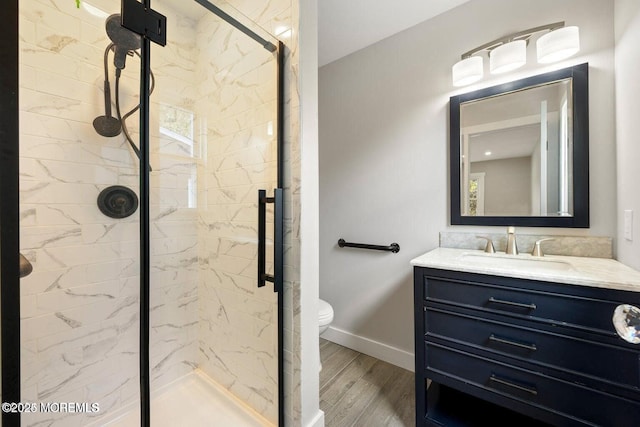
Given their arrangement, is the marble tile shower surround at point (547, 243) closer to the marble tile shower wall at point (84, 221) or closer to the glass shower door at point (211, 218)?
the glass shower door at point (211, 218)

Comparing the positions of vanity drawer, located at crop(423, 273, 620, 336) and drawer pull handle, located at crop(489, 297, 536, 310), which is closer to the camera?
vanity drawer, located at crop(423, 273, 620, 336)

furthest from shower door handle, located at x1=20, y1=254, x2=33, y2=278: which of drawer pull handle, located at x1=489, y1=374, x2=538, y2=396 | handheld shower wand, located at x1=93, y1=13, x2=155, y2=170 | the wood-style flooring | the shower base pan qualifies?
drawer pull handle, located at x1=489, y1=374, x2=538, y2=396

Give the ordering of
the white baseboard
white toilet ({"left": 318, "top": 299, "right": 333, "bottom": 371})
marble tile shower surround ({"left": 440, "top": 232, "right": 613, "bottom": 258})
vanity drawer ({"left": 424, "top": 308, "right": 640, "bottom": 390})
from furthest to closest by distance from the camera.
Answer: the white baseboard < white toilet ({"left": 318, "top": 299, "right": 333, "bottom": 371}) < marble tile shower surround ({"left": 440, "top": 232, "right": 613, "bottom": 258}) < vanity drawer ({"left": 424, "top": 308, "right": 640, "bottom": 390})

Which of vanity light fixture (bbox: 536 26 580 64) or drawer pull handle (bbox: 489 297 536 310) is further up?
vanity light fixture (bbox: 536 26 580 64)

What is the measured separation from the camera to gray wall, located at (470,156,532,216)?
1.54m

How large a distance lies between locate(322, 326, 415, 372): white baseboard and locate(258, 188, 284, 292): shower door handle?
4.05 ft

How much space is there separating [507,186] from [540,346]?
3.04 feet

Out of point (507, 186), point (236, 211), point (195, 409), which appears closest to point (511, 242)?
point (507, 186)

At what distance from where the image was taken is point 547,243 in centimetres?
146

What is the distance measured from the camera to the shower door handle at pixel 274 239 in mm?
1227

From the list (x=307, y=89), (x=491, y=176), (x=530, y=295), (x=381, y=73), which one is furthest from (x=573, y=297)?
(x=381, y=73)

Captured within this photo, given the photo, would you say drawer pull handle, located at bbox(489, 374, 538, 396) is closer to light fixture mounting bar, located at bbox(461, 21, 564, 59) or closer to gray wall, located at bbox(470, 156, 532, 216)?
gray wall, located at bbox(470, 156, 532, 216)

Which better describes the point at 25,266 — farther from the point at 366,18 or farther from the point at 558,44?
the point at 558,44

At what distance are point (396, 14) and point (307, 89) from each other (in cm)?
112
